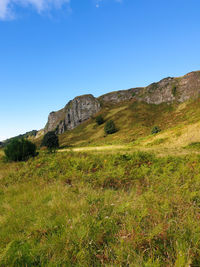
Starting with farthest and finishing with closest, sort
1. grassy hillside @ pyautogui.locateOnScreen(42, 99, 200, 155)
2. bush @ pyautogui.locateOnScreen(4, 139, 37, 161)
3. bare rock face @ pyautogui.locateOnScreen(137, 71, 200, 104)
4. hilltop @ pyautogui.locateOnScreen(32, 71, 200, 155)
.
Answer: bare rock face @ pyautogui.locateOnScreen(137, 71, 200, 104) < hilltop @ pyautogui.locateOnScreen(32, 71, 200, 155) < grassy hillside @ pyautogui.locateOnScreen(42, 99, 200, 155) < bush @ pyautogui.locateOnScreen(4, 139, 37, 161)

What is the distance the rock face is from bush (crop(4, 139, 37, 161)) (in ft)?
287

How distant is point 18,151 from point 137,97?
10231cm

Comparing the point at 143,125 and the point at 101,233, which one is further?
the point at 143,125

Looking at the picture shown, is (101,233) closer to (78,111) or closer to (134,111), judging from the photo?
(134,111)

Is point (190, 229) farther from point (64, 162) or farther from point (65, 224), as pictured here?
point (64, 162)

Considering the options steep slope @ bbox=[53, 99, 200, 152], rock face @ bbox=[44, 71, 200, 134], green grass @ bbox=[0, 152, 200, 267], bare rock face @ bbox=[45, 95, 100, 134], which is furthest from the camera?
bare rock face @ bbox=[45, 95, 100, 134]

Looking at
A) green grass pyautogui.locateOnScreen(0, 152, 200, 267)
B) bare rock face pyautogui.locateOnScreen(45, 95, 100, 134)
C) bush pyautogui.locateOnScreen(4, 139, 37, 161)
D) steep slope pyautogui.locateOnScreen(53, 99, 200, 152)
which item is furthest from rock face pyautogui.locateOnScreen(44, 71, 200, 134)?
green grass pyautogui.locateOnScreen(0, 152, 200, 267)

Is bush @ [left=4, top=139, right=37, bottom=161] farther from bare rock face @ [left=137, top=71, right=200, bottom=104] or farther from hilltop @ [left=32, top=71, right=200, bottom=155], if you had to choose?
bare rock face @ [left=137, top=71, right=200, bottom=104]

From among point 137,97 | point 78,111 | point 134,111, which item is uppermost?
point 78,111

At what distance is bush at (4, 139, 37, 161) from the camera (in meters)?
13.1

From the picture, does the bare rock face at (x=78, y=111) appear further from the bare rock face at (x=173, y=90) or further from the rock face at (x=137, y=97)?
the bare rock face at (x=173, y=90)

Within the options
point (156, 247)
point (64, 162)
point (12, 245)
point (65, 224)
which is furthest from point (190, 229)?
point (64, 162)

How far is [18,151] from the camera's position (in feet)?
43.4

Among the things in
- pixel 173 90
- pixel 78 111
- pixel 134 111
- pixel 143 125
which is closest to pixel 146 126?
pixel 143 125
